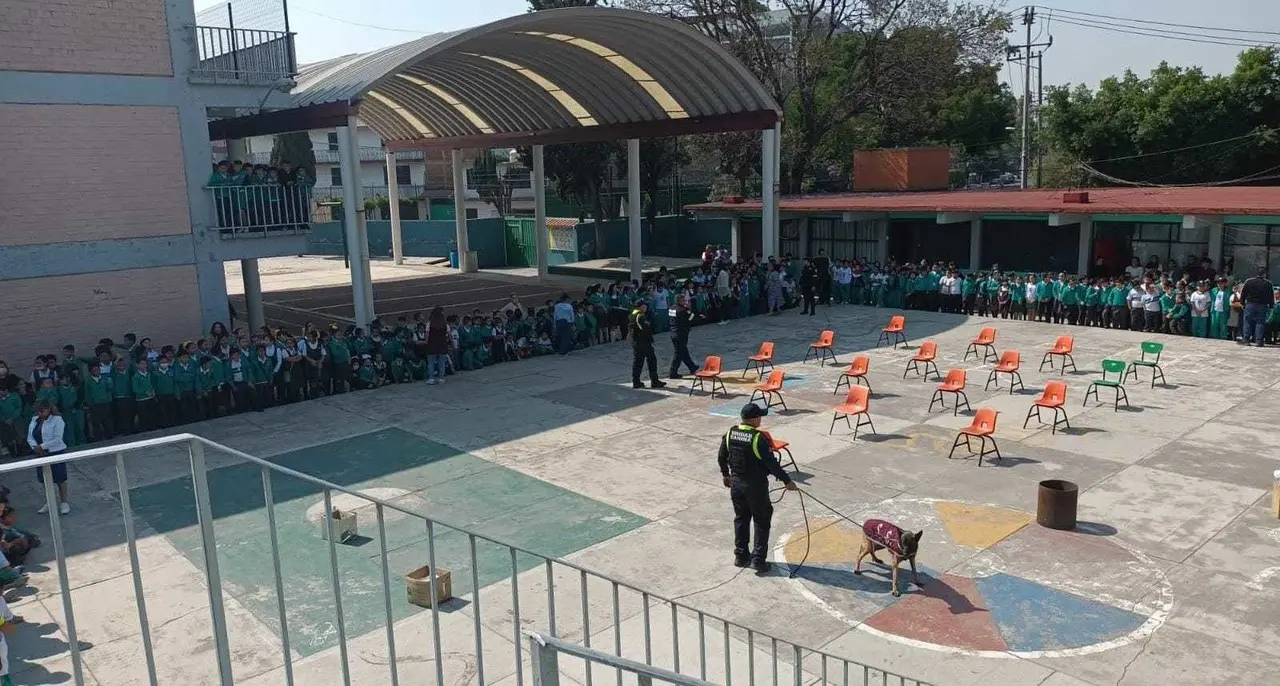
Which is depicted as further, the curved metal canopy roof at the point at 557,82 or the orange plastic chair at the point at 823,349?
the curved metal canopy roof at the point at 557,82

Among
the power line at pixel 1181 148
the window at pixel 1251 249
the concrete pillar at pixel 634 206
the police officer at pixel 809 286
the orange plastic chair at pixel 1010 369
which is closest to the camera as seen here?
the orange plastic chair at pixel 1010 369

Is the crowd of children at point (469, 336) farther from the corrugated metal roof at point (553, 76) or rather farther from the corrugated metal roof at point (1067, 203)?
the corrugated metal roof at point (553, 76)

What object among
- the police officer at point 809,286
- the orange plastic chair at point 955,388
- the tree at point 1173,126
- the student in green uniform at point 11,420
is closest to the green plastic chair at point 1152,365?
the orange plastic chair at point 955,388

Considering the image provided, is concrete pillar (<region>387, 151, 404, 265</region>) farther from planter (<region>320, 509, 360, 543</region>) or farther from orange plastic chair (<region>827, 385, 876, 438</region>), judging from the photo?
planter (<region>320, 509, 360, 543</region>)

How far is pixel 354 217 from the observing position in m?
19.9

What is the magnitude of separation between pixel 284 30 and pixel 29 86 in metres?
4.77

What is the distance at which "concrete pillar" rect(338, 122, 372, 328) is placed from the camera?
1966cm

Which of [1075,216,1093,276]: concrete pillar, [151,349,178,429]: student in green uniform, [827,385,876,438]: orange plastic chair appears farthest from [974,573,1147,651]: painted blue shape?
[1075,216,1093,276]: concrete pillar

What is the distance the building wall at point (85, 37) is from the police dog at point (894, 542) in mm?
15995

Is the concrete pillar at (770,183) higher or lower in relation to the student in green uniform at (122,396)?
higher

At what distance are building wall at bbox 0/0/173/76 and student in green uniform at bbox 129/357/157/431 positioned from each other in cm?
569

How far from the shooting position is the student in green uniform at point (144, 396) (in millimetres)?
15633

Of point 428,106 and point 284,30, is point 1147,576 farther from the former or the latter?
point 428,106

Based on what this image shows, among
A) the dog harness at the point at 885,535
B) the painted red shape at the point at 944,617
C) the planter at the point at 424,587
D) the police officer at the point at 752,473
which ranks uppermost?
the police officer at the point at 752,473
